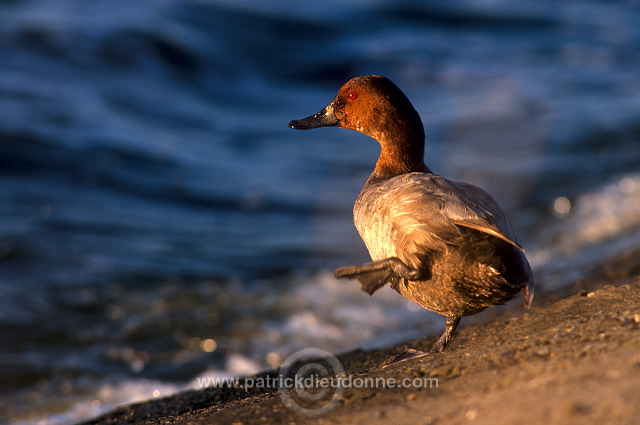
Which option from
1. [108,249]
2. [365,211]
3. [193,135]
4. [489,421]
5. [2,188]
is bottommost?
[489,421]

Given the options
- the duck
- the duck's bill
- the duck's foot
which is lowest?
the duck's foot

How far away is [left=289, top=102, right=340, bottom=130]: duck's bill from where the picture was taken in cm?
498

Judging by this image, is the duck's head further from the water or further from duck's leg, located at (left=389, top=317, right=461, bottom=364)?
the water

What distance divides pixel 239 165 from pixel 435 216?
816cm

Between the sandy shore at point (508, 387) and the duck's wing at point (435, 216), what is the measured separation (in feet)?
1.59

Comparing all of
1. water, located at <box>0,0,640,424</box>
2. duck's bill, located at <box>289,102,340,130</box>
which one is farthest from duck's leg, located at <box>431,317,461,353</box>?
duck's bill, located at <box>289,102,340,130</box>

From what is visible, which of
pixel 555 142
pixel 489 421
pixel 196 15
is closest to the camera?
pixel 489 421

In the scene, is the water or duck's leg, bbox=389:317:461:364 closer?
duck's leg, bbox=389:317:461:364

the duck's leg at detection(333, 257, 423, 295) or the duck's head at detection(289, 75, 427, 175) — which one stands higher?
the duck's head at detection(289, 75, 427, 175)

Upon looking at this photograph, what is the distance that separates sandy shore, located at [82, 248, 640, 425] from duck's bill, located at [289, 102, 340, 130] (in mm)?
1662

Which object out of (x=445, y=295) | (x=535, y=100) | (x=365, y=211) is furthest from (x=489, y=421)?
(x=535, y=100)

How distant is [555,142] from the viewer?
39.2 ft

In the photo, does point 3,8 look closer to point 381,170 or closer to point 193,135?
point 193,135

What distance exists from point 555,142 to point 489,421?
10313mm
